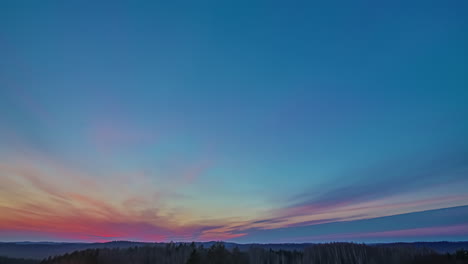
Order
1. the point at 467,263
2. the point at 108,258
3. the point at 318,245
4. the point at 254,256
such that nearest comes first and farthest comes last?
the point at 467,263
the point at 108,258
the point at 254,256
the point at 318,245

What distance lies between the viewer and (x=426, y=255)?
1252 centimetres

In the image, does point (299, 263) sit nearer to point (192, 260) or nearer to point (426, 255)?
point (192, 260)

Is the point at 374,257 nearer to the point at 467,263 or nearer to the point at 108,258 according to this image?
the point at 467,263

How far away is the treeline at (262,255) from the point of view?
39.9ft

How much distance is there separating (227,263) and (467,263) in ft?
32.5

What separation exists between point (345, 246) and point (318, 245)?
145 cm

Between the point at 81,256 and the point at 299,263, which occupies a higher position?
the point at 81,256

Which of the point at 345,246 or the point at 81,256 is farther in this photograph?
the point at 345,246

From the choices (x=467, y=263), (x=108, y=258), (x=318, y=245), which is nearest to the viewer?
(x=467, y=263)

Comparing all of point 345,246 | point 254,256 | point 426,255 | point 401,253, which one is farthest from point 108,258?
point 426,255

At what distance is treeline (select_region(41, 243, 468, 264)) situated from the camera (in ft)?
39.9

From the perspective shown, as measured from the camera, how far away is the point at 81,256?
38.2ft

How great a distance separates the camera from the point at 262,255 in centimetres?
1377

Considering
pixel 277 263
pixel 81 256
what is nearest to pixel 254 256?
pixel 277 263
